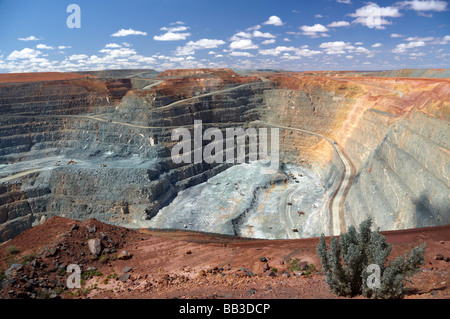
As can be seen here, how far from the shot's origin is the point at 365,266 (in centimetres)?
838

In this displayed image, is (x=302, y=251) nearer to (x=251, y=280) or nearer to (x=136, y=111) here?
(x=251, y=280)

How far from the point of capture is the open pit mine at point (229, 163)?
83.8ft

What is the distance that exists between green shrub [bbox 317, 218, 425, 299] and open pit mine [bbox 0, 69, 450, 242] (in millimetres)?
13516

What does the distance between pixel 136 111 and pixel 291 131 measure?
97.2 ft

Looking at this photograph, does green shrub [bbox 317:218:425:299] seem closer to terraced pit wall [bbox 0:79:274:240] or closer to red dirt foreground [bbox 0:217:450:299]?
red dirt foreground [bbox 0:217:450:299]

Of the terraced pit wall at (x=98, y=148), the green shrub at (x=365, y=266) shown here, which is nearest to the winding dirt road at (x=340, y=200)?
the terraced pit wall at (x=98, y=148)

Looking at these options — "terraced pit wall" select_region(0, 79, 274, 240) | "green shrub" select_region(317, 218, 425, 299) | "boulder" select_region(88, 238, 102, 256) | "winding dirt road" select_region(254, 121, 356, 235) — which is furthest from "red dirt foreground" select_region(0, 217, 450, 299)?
"terraced pit wall" select_region(0, 79, 274, 240)

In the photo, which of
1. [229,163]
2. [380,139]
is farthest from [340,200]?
[229,163]

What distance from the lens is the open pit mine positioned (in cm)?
2555

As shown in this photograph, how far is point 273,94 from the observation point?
58.4m

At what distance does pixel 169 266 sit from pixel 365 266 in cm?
868

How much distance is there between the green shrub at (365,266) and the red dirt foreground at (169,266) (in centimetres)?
73

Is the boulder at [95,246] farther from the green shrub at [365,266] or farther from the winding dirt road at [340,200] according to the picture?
the winding dirt road at [340,200]

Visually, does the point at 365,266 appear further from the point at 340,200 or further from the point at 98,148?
the point at 98,148
